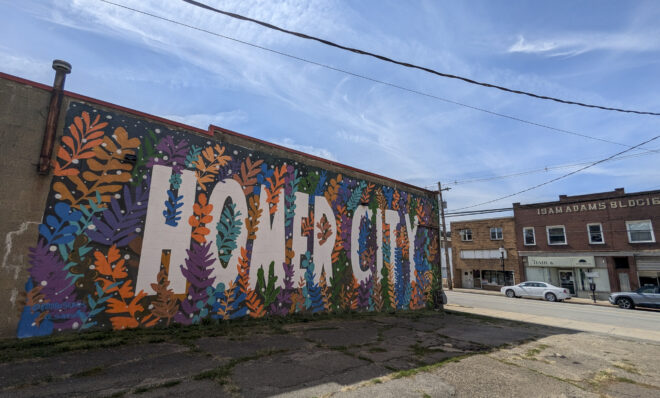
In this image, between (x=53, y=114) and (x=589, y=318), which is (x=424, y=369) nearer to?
(x=53, y=114)

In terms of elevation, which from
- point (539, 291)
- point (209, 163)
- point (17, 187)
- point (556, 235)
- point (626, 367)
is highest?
point (556, 235)

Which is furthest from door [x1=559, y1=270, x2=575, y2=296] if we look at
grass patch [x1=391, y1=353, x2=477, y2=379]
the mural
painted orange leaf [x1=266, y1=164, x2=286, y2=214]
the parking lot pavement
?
painted orange leaf [x1=266, y1=164, x2=286, y2=214]

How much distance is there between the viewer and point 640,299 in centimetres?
1931

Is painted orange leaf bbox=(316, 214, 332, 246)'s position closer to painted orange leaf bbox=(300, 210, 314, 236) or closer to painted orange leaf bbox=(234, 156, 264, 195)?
painted orange leaf bbox=(300, 210, 314, 236)

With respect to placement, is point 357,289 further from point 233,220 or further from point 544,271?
point 544,271

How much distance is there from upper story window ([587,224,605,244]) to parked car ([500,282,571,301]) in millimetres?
6016

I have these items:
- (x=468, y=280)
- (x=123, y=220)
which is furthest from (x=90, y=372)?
(x=468, y=280)

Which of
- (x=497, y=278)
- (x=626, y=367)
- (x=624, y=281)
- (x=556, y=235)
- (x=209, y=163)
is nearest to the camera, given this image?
(x=626, y=367)

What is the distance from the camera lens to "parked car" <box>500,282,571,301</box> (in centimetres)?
2303

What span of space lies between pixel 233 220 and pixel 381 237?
6.01 m

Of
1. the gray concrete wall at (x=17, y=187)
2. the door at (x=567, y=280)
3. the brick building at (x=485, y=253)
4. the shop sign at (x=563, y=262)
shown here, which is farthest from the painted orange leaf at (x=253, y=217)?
the door at (x=567, y=280)

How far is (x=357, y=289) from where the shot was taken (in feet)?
35.7

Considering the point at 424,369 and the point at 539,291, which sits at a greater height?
the point at 424,369

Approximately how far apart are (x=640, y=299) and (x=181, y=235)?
26428mm
